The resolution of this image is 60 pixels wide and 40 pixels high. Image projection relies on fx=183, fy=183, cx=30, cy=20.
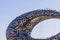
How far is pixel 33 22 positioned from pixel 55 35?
0.85 meters

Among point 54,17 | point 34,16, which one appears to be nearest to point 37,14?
point 34,16

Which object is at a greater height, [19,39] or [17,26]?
[17,26]

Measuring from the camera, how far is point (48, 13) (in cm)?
585

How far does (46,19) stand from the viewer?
588cm

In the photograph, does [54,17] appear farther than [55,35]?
Yes

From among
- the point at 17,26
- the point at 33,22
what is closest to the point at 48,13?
the point at 33,22

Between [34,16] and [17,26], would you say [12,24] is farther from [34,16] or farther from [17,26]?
[34,16]

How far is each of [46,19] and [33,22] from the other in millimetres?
430

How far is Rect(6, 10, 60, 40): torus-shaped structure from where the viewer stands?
5711 mm

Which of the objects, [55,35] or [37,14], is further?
[37,14]

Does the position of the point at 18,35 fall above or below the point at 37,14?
below

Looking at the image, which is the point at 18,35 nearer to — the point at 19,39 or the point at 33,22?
the point at 19,39

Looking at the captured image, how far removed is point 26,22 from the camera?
5.94 metres

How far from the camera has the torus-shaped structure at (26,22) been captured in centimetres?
571
